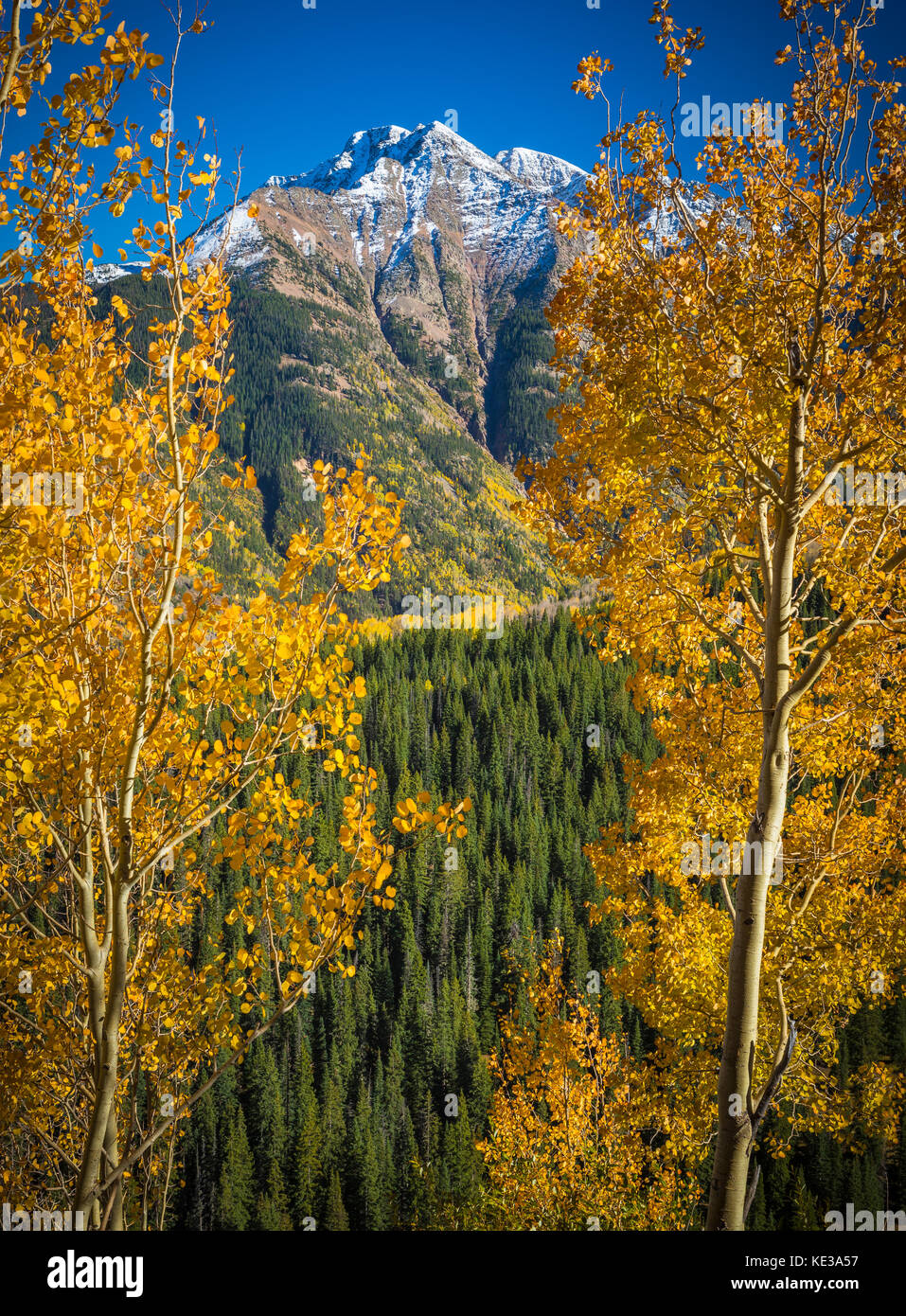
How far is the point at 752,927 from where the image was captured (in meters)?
4.11

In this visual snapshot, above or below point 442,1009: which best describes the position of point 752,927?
above

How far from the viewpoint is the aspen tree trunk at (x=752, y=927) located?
3918 mm

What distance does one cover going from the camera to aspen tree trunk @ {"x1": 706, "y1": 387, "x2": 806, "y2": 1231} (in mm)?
3918

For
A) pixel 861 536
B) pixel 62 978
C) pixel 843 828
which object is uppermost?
pixel 861 536

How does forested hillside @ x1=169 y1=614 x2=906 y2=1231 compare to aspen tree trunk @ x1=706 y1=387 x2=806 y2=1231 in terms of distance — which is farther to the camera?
forested hillside @ x1=169 y1=614 x2=906 y2=1231

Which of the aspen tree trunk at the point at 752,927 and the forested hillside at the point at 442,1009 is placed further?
the forested hillside at the point at 442,1009

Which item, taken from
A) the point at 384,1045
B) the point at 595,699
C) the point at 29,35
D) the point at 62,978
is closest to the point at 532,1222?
the point at 62,978

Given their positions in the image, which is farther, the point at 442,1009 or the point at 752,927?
the point at 442,1009

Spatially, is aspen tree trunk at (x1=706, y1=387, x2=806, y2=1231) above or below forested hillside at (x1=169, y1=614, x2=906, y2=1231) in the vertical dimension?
above

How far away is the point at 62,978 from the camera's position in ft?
17.9

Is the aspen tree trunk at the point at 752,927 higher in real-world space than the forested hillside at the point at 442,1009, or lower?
higher

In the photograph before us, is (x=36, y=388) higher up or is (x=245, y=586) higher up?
(x=245, y=586)
